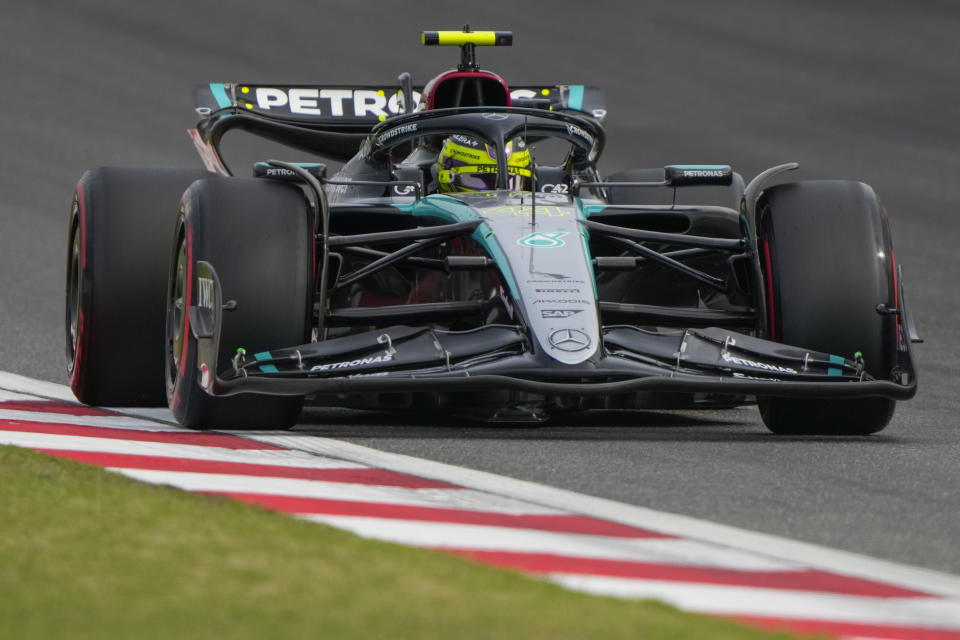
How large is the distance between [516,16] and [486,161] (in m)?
20.9

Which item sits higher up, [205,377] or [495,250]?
[495,250]

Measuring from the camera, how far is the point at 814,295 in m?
7.91

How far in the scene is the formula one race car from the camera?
7293mm

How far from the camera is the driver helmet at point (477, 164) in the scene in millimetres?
9141

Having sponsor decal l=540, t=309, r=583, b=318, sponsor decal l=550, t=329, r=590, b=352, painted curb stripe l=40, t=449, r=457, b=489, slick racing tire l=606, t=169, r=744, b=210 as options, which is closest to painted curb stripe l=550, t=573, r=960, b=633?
painted curb stripe l=40, t=449, r=457, b=489

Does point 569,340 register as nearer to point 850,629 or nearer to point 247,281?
point 247,281

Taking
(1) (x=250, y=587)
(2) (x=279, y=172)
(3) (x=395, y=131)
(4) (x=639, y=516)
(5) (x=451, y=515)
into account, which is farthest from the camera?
(3) (x=395, y=131)

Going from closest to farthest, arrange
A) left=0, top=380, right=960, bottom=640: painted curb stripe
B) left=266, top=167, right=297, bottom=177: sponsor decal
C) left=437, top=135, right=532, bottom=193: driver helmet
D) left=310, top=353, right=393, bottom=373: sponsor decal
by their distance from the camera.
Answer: left=0, top=380, right=960, bottom=640: painted curb stripe < left=310, top=353, right=393, bottom=373: sponsor decal < left=266, top=167, right=297, bottom=177: sponsor decal < left=437, top=135, right=532, bottom=193: driver helmet

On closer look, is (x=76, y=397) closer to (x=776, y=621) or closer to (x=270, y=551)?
(x=270, y=551)

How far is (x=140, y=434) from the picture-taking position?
24.1ft

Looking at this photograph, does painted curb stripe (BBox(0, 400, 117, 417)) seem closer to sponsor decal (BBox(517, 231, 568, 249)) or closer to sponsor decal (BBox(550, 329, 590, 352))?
sponsor decal (BBox(517, 231, 568, 249))

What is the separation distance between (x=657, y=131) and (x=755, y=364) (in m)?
16.2

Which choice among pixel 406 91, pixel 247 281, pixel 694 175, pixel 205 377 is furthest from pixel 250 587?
pixel 406 91

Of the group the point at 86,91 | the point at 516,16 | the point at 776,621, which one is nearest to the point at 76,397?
the point at 776,621
